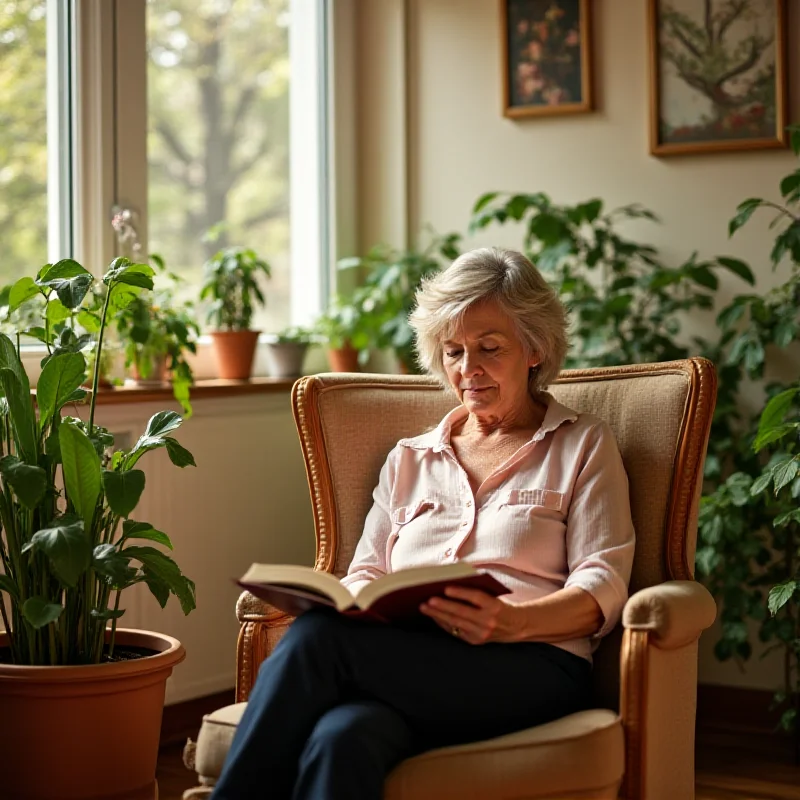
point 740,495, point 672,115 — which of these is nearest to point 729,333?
point 740,495

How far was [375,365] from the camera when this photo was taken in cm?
380

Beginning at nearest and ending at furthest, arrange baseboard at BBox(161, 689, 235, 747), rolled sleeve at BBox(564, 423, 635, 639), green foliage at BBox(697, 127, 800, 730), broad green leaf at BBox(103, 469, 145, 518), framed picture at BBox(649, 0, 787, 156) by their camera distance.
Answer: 1. rolled sleeve at BBox(564, 423, 635, 639)
2. broad green leaf at BBox(103, 469, 145, 518)
3. green foliage at BBox(697, 127, 800, 730)
4. baseboard at BBox(161, 689, 235, 747)
5. framed picture at BBox(649, 0, 787, 156)

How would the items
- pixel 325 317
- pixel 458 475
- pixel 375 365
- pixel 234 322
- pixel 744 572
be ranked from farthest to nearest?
pixel 375 365, pixel 325 317, pixel 234 322, pixel 744 572, pixel 458 475

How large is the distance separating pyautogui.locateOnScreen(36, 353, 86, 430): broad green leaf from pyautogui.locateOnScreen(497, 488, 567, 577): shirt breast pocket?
80cm

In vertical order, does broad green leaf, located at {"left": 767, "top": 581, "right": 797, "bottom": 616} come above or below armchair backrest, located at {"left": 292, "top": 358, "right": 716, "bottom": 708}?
below

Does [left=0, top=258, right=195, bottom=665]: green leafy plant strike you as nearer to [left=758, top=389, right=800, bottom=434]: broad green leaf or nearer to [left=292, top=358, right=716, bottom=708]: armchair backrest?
[left=292, top=358, right=716, bottom=708]: armchair backrest

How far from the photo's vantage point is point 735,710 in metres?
3.33

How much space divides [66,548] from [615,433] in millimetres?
1009

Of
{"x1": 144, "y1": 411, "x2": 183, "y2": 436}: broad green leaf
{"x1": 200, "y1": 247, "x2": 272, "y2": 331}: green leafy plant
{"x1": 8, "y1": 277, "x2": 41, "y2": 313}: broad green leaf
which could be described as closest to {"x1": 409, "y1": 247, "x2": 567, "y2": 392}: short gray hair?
{"x1": 144, "y1": 411, "x2": 183, "y2": 436}: broad green leaf

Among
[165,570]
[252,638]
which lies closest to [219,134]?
[165,570]

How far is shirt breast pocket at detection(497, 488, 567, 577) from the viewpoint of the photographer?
210 centimetres

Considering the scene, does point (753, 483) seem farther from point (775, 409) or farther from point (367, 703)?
point (367, 703)

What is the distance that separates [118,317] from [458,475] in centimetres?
97

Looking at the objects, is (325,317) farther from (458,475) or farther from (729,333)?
(458,475)
